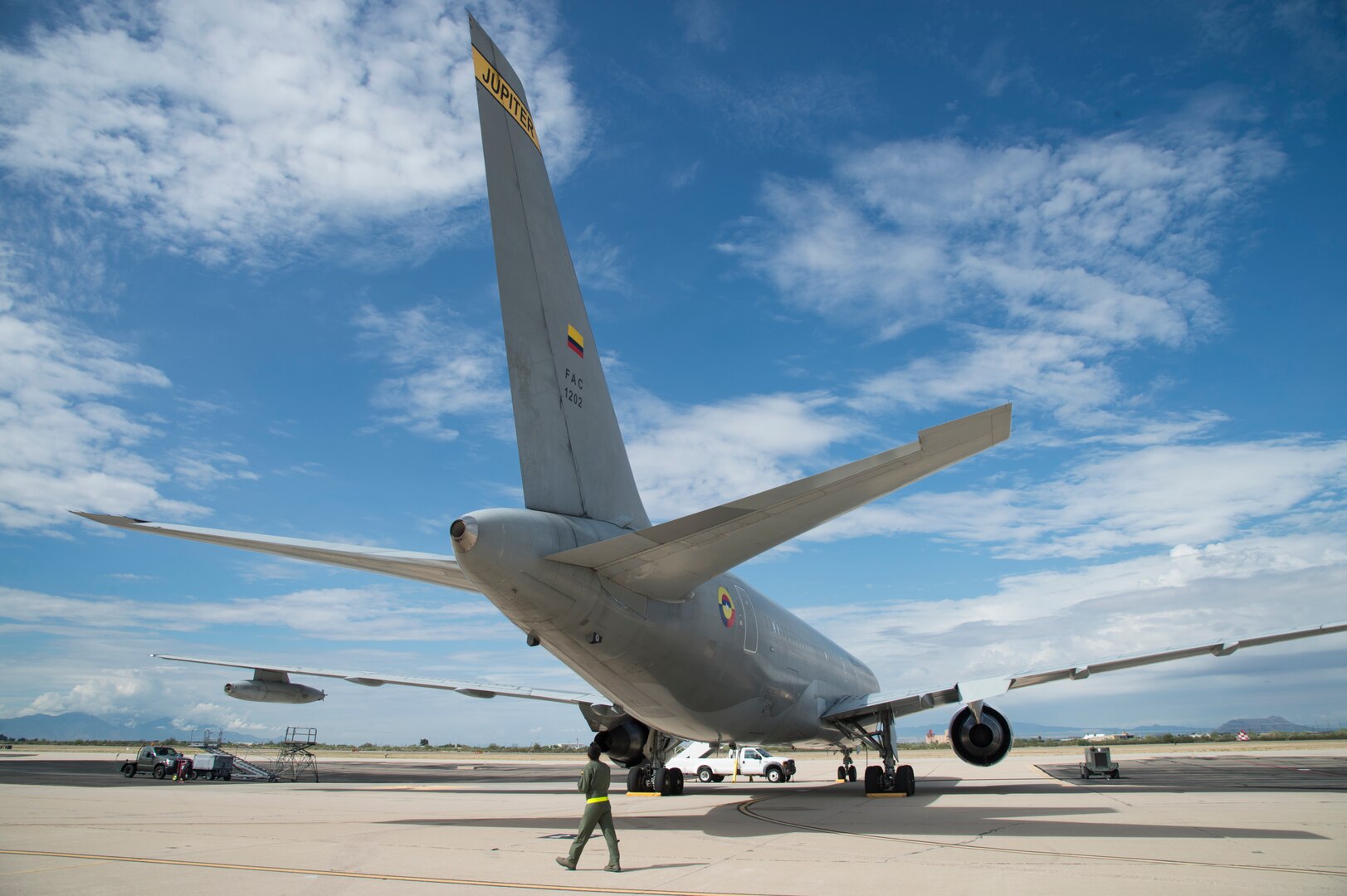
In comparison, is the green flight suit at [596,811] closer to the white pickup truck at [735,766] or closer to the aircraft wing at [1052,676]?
the aircraft wing at [1052,676]

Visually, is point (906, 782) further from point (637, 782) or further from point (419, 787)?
point (419, 787)

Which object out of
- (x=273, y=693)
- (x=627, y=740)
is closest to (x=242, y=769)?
(x=273, y=693)

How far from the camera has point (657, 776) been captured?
1730 cm

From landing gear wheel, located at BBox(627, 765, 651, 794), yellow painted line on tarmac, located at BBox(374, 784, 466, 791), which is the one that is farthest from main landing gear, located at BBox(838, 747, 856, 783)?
yellow painted line on tarmac, located at BBox(374, 784, 466, 791)

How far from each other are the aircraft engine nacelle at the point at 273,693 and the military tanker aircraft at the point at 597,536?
44.0 ft

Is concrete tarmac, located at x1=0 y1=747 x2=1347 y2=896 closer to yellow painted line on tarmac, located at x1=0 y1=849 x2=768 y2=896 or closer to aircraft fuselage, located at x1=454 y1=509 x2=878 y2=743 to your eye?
yellow painted line on tarmac, located at x1=0 y1=849 x2=768 y2=896

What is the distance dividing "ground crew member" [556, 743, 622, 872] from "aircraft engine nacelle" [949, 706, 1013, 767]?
9.00 meters

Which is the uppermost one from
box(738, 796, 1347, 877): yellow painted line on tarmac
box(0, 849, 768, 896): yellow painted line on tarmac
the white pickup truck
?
box(0, 849, 768, 896): yellow painted line on tarmac

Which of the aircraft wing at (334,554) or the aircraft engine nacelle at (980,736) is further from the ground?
the aircraft wing at (334,554)

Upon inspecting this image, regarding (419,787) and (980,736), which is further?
(419,787)

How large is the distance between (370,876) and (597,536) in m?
4.13

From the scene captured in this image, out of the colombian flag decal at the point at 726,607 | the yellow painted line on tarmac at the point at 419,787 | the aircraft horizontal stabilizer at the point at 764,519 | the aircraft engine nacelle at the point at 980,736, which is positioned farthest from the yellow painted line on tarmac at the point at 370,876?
the yellow painted line on tarmac at the point at 419,787

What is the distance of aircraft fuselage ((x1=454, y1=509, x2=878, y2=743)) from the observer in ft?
26.4

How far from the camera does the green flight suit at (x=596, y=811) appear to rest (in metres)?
7.14
